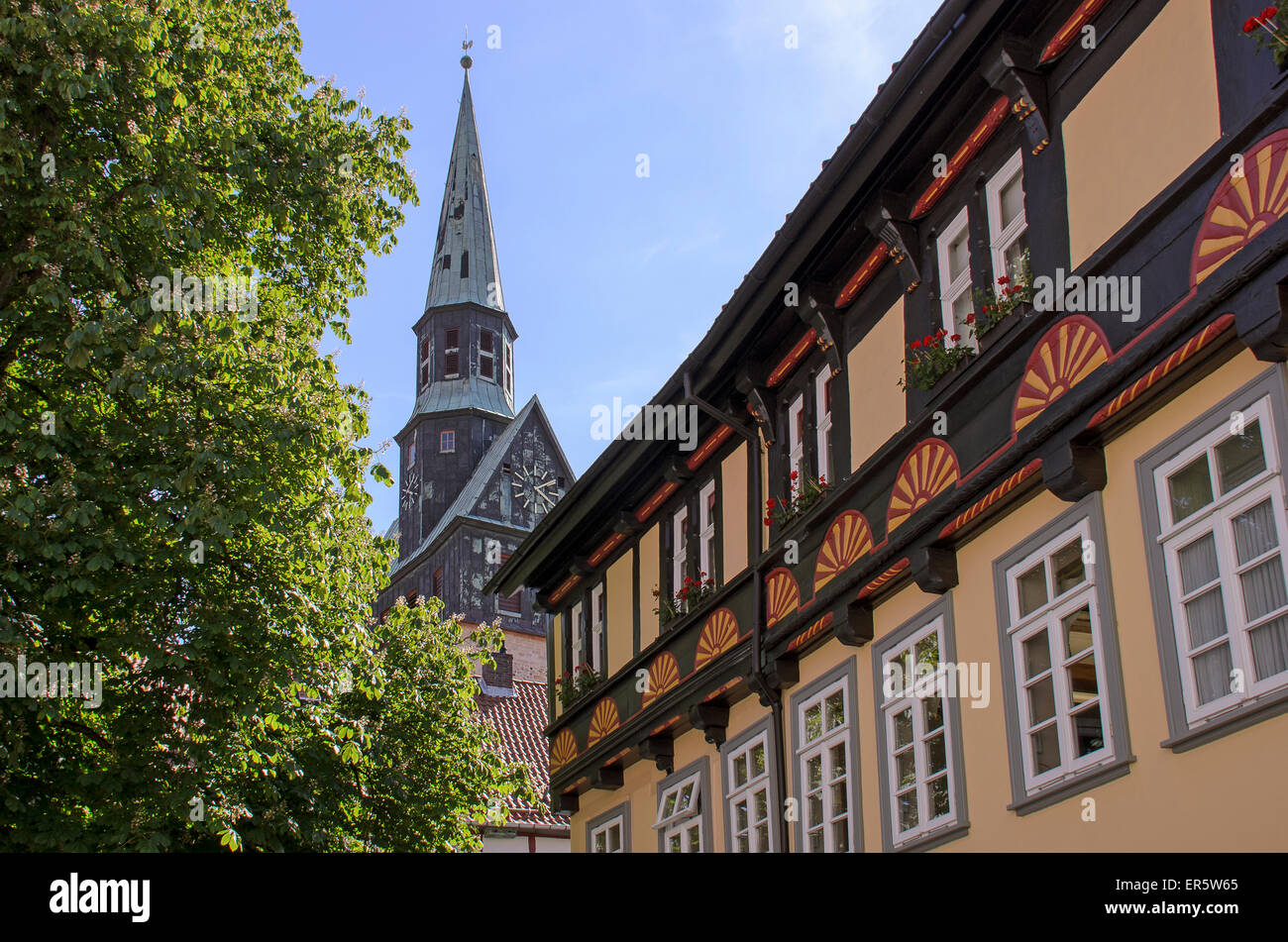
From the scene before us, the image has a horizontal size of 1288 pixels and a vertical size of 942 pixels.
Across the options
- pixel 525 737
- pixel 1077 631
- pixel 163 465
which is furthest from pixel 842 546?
pixel 525 737

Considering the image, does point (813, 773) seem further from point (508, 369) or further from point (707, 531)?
point (508, 369)

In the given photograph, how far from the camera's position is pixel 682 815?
18.0 m

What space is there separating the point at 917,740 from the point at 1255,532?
14.7 feet

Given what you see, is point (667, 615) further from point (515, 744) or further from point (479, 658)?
point (515, 744)

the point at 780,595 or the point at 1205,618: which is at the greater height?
the point at 780,595

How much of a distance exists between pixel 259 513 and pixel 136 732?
2380 millimetres

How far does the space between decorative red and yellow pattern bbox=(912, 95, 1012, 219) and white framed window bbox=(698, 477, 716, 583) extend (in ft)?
17.9

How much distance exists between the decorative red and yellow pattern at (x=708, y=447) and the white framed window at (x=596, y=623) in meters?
3.68

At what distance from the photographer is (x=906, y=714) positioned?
13.4 m

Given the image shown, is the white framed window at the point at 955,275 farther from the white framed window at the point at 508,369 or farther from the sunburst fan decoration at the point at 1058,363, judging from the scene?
the white framed window at the point at 508,369

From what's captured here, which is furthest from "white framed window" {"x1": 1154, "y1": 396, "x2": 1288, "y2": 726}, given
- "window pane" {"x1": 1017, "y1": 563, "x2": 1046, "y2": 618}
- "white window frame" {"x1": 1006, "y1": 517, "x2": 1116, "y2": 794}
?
"window pane" {"x1": 1017, "y1": 563, "x2": 1046, "y2": 618}

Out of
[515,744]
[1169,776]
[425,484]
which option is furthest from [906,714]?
→ [425,484]

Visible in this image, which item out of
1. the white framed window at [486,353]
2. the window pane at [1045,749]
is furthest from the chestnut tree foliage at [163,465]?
the white framed window at [486,353]

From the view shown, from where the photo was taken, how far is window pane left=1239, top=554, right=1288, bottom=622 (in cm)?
886
